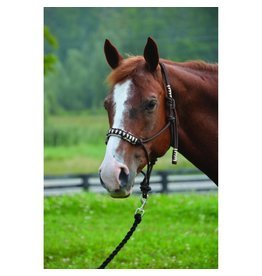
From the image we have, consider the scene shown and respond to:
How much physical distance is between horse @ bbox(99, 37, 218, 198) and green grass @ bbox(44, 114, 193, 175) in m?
11.4

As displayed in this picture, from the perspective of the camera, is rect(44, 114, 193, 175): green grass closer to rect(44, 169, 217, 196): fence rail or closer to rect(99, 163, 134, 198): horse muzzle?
rect(44, 169, 217, 196): fence rail

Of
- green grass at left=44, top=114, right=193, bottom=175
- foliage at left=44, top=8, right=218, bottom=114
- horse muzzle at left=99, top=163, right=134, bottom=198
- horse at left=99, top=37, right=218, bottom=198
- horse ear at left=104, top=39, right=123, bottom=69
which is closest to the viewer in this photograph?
horse muzzle at left=99, top=163, right=134, bottom=198

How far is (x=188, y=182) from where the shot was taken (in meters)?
11.6

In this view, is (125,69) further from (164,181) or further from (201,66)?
(164,181)

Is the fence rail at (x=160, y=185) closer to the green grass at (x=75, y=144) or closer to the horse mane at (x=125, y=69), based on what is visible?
the green grass at (x=75, y=144)

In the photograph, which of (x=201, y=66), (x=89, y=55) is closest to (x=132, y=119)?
(x=201, y=66)

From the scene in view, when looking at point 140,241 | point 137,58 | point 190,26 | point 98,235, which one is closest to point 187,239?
point 140,241

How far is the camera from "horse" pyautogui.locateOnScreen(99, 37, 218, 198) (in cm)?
296

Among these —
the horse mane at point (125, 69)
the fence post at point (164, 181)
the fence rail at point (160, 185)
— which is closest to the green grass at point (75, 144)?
the fence rail at point (160, 185)

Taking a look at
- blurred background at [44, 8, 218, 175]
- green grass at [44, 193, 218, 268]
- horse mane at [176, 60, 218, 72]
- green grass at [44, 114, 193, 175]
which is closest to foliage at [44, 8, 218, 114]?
blurred background at [44, 8, 218, 175]

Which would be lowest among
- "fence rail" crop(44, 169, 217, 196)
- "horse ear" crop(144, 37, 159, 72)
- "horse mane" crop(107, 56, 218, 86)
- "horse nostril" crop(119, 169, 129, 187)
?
"fence rail" crop(44, 169, 217, 196)

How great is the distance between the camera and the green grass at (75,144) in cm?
1484

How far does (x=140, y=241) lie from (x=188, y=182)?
4.96 meters
